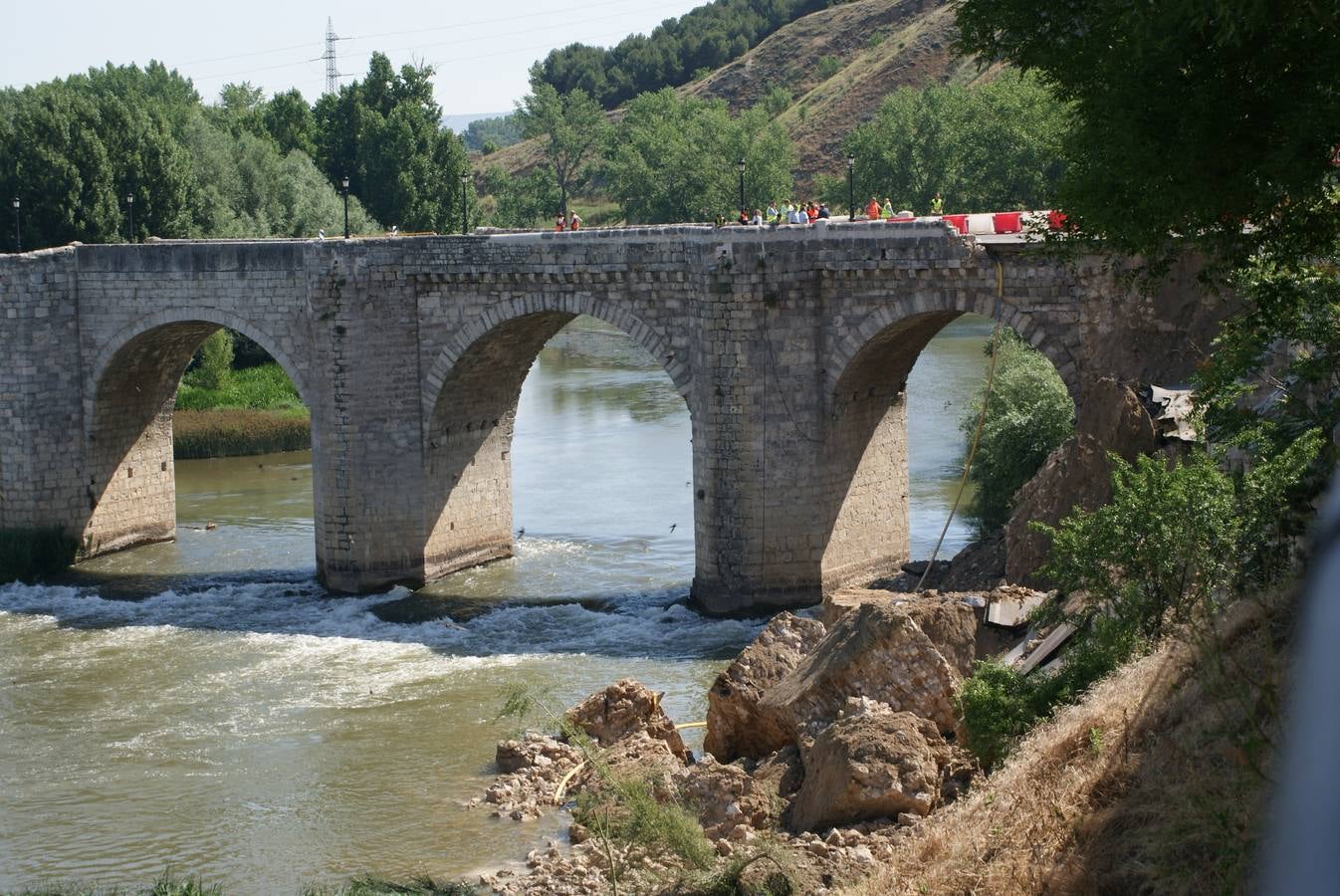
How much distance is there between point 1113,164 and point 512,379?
1767 cm

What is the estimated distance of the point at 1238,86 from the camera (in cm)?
983

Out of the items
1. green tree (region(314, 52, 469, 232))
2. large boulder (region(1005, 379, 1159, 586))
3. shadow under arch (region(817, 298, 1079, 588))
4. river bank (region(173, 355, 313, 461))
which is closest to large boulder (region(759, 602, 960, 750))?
large boulder (region(1005, 379, 1159, 586))

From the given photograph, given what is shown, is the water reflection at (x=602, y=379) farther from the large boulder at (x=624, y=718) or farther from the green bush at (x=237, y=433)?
the large boulder at (x=624, y=718)

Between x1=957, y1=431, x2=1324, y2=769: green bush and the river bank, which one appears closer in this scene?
x1=957, y1=431, x2=1324, y2=769: green bush

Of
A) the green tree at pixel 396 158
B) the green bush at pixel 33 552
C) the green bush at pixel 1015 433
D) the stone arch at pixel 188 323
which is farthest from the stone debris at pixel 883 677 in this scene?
the green tree at pixel 396 158

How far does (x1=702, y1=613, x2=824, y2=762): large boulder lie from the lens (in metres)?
15.0

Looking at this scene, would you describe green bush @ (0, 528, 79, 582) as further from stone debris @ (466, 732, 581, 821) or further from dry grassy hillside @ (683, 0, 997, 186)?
dry grassy hillside @ (683, 0, 997, 186)

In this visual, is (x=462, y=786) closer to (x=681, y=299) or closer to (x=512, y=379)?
(x=681, y=299)

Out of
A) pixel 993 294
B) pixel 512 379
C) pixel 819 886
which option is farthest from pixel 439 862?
pixel 512 379

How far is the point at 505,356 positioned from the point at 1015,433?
27.6 ft

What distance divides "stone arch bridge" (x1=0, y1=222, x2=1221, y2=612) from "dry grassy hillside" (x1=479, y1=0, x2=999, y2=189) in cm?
4565

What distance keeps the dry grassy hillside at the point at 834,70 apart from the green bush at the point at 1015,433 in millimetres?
44768

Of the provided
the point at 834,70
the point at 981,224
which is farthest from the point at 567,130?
the point at 981,224

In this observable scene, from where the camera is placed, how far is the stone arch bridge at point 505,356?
21.5 m
